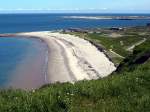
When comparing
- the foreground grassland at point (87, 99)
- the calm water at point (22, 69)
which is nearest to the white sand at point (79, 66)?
the calm water at point (22, 69)

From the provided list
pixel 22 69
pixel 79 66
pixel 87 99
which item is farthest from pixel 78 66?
pixel 87 99

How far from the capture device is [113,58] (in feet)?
181

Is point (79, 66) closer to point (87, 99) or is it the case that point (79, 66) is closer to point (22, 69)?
point (22, 69)

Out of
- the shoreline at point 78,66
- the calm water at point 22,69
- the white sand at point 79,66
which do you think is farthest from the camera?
Result: the white sand at point 79,66

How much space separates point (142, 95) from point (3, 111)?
362 cm

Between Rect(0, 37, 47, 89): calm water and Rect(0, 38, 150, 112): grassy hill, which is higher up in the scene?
Rect(0, 38, 150, 112): grassy hill

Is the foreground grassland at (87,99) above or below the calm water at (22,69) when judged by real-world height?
above

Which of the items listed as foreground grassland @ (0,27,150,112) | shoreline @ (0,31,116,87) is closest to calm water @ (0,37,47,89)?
shoreline @ (0,31,116,87)

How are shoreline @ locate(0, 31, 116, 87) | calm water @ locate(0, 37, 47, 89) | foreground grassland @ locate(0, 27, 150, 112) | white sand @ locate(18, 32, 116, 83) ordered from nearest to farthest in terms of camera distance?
foreground grassland @ locate(0, 27, 150, 112) → calm water @ locate(0, 37, 47, 89) → shoreline @ locate(0, 31, 116, 87) → white sand @ locate(18, 32, 116, 83)

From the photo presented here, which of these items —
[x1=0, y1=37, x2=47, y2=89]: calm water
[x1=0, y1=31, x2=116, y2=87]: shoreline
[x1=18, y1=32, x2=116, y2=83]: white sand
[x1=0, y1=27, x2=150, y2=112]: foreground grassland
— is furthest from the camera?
[x1=18, y1=32, x2=116, y2=83]: white sand

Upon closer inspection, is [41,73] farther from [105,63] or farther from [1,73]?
[105,63]

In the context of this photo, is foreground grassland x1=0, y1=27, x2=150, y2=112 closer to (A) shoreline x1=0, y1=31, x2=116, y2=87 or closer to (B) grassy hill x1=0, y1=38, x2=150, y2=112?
(B) grassy hill x1=0, y1=38, x2=150, y2=112

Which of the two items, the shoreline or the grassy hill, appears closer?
the grassy hill

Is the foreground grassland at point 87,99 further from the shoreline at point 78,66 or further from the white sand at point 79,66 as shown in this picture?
the white sand at point 79,66
